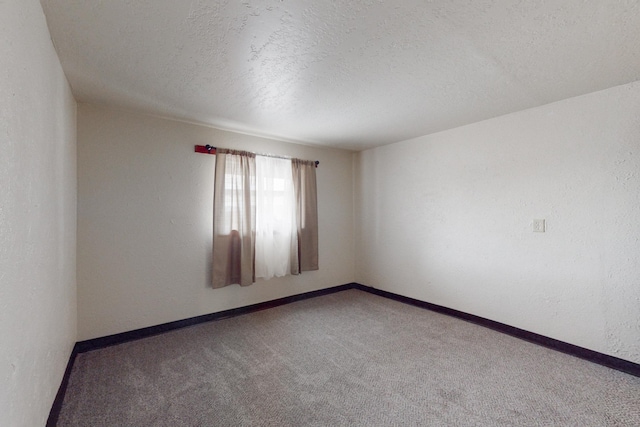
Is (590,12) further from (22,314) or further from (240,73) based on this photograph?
(22,314)

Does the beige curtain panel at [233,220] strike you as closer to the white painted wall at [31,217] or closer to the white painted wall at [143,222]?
the white painted wall at [143,222]

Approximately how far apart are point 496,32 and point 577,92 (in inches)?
55.7

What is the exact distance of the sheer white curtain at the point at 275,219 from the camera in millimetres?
3535

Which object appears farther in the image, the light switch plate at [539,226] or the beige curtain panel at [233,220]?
the beige curtain panel at [233,220]

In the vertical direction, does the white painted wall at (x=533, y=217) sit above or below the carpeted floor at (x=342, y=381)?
above

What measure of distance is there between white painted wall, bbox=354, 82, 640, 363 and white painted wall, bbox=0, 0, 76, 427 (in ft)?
11.6

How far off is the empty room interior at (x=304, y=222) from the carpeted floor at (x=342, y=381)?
0.8 inches

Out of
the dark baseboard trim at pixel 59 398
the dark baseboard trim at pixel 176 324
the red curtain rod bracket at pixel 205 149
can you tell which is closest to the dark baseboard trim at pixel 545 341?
the dark baseboard trim at pixel 176 324

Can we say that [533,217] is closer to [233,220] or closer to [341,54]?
[341,54]

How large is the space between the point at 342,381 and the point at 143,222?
2360mm

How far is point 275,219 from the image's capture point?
3.69 meters

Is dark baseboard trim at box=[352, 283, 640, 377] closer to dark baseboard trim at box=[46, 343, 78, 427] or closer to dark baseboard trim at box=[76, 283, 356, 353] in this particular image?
dark baseboard trim at box=[76, 283, 356, 353]

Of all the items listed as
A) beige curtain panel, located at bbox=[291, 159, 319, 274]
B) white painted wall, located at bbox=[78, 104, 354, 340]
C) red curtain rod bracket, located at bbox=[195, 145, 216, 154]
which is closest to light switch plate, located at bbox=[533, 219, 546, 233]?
beige curtain panel, located at bbox=[291, 159, 319, 274]

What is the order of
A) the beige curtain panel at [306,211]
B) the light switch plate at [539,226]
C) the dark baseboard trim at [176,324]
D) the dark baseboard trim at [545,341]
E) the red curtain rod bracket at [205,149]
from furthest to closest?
the beige curtain panel at [306,211], the red curtain rod bracket at [205,149], the light switch plate at [539,226], the dark baseboard trim at [176,324], the dark baseboard trim at [545,341]
